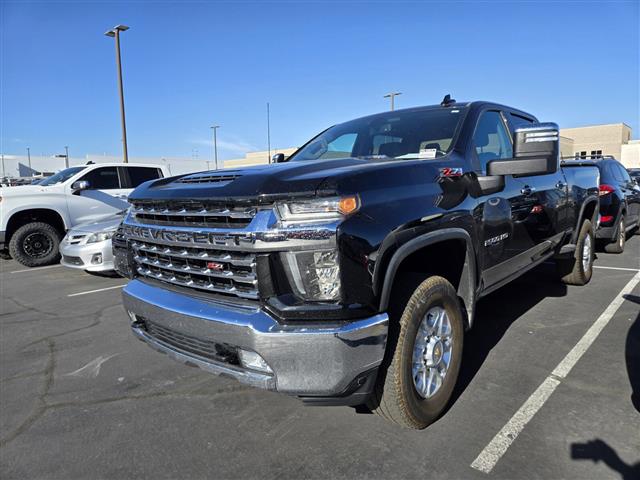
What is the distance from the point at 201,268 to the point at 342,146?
1862 millimetres

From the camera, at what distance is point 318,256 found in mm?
2010

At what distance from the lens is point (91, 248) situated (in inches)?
264

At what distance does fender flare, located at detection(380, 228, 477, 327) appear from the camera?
2137 millimetres

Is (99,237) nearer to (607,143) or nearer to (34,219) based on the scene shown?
(34,219)

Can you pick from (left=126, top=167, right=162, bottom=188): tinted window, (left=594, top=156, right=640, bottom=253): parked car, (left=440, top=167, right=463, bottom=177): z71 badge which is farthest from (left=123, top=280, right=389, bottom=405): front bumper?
(left=126, top=167, right=162, bottom=188): tinted window

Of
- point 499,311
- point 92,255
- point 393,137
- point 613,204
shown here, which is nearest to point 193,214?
point 393,137

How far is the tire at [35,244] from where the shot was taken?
28.2 ft

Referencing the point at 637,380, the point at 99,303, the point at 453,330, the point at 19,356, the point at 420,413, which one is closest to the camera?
the point at 420,413

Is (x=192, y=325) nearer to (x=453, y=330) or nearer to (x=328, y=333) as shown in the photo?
(x=328, y=333)

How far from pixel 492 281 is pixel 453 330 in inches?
30.9

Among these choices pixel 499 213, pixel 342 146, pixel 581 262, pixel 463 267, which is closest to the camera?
pixel 463 267

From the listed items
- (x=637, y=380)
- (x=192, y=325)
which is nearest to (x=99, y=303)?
(x=192, y=325)

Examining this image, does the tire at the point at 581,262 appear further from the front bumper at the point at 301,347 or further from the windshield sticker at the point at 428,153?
the front bumper at the point at 301,347

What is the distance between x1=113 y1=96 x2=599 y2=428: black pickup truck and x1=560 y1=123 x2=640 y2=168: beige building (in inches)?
2312
